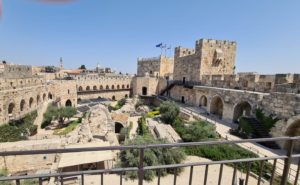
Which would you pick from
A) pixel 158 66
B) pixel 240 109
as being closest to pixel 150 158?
pixel 240 109

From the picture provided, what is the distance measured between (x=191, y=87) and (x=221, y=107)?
182 inches

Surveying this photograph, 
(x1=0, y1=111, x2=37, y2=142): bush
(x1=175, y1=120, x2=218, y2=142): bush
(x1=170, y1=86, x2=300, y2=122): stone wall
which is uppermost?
(x1=170, y1=86, x2=300, y2=122): stone wall

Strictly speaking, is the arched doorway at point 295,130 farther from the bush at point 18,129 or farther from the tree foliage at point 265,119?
the bush at point 18,129

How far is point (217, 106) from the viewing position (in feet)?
56.9

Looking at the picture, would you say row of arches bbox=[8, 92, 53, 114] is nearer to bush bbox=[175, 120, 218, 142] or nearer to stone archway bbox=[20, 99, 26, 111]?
stone archway bbox=[20, 99, 26, 111]

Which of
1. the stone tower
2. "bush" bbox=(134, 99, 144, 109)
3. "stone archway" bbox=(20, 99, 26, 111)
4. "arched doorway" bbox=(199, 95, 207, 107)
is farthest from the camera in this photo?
"bush" bbox=(134, 99, 144, 109)

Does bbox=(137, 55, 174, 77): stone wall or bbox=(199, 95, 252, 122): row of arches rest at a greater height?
bbox=(137, 55, 174, 77): stone wall

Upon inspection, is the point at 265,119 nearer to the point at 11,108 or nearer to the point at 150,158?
the point at 150,158

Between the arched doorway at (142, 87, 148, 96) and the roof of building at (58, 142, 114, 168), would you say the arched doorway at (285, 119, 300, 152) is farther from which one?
the arched doorway at (142, 87, 148, 96)

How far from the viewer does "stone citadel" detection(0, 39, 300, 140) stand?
424 inches

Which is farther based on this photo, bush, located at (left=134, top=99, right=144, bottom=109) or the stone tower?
bush, located at (left=134, top=99, right=144, bottom=109)

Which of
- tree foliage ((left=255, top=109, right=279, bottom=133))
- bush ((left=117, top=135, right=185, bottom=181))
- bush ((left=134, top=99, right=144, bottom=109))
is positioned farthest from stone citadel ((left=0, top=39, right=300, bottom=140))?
bush ((left=117, top=135, right=185, bottom=181))

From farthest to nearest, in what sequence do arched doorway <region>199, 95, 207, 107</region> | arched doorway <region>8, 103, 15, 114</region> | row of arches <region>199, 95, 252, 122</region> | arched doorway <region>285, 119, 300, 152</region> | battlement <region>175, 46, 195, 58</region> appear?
battlement <region>175, 46, 195, 58</region>, arched doorway <region>199, 95, 207, 107</region>, arched doorway <region>8, 103, 15, 114</region>, row of arches <region>199, 95, 252, 122</region>, arched doorway <region>285, 119, 300, 152</region>

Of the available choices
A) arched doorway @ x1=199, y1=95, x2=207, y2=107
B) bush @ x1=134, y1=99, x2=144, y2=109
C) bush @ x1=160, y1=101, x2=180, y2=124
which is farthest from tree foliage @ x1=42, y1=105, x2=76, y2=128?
arched doorway @ x1=199, y1=95, x2=207, y2=107
